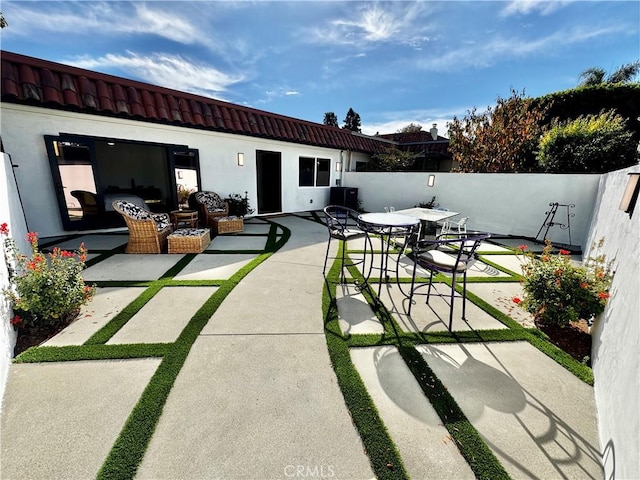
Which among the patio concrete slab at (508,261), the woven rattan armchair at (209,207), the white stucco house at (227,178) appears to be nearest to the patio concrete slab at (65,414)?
the white stucco house at (227,178)

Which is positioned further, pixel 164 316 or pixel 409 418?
pixel 164 316

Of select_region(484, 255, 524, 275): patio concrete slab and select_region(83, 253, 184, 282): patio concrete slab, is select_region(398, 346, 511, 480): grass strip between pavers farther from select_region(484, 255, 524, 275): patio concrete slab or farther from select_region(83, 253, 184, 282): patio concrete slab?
select_region(83, 253, 184, 282): patio concrete slab

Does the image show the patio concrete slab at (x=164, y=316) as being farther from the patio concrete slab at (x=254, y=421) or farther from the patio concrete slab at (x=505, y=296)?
the patio concrete slab at (x=505, y=296)

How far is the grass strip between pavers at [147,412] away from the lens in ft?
3.82

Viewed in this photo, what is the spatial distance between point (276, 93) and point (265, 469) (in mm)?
9951

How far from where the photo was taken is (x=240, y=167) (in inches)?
282

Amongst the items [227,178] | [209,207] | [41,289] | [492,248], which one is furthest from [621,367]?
[227,178]

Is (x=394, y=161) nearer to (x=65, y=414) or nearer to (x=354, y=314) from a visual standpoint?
(x=354, y=314)

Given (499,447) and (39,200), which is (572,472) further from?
(39,200)

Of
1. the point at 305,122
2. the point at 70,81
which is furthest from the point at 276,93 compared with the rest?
the point at 70,81

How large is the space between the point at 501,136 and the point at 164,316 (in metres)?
9.92

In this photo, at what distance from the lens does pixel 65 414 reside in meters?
1.42

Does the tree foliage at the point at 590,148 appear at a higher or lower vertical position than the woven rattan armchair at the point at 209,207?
higher

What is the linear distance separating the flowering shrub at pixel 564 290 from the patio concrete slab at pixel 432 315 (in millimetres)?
391
